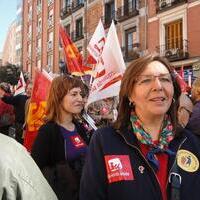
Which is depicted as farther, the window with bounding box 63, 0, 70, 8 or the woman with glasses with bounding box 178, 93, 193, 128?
the window with bounding box 63, 0, 70, 8

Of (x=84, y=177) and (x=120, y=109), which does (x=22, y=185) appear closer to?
(x=84, y=177)

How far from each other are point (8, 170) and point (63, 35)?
21.0 ft

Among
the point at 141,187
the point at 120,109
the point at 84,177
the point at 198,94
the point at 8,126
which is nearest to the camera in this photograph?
the point at 141,187

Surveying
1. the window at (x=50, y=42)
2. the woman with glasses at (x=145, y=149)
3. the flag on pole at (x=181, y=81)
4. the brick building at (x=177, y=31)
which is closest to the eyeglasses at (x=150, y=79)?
the woman with glasses at (x=145, y=149)

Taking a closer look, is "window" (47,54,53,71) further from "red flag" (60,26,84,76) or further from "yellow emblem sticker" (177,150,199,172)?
"yellow emblem sticker" (177,150,199,172)

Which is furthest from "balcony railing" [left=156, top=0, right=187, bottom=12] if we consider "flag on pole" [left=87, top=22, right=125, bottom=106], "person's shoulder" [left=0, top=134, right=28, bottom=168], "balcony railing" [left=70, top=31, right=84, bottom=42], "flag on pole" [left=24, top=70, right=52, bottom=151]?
"person's shoulder" [left=0, top=134, right=28, bottom=168]

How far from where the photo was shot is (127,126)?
2.22m

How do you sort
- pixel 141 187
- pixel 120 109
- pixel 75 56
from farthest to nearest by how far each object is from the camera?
pixel 75 56 → pixel 120 109 → pixel 141 187

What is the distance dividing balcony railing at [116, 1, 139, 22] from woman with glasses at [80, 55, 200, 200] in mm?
20576

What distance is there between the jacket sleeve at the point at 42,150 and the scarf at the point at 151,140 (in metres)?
1.11

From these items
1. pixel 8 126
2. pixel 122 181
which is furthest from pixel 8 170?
pixel 8 126

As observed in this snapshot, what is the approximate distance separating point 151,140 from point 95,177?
1.09 feet

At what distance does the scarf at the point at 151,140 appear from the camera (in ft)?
6.59

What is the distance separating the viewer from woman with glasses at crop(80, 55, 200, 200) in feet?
6.40
